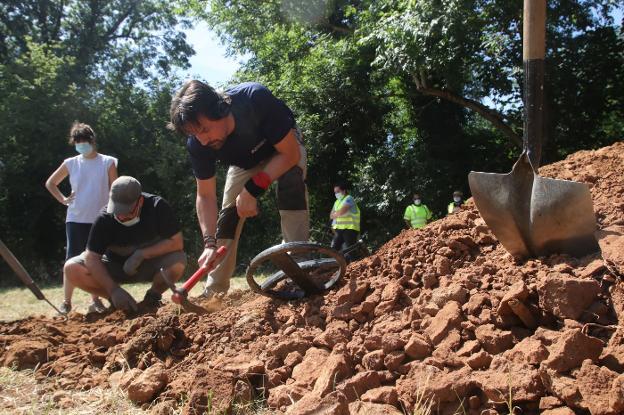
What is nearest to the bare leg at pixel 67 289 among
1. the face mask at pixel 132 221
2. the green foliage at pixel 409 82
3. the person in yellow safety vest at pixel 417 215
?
the face mask at pixel 132 221

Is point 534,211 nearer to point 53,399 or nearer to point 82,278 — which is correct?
point 53,399

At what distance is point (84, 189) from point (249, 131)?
2267mm

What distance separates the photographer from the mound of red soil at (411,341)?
191cm

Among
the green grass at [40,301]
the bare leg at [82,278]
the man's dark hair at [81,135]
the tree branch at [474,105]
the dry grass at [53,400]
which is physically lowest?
the green grass at [40,301]

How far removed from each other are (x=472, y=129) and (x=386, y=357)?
11143mm

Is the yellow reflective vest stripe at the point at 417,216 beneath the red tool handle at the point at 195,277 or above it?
beneath

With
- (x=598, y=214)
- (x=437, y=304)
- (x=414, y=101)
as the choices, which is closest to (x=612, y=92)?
(x=414, y=101)

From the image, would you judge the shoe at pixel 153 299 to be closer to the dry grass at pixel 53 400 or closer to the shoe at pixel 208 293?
the shoe at pixel 208 293

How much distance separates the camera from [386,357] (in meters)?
2.23

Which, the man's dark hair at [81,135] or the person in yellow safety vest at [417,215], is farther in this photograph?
the person in yellow safety vest at [417,215]

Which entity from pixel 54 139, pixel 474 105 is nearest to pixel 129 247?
pixel 474 105

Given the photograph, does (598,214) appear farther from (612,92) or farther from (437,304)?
(612,92)

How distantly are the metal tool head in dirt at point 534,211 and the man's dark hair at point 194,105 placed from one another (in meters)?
1.44

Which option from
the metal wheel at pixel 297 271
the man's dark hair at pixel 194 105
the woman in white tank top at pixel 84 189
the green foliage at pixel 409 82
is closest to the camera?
the metal wheel at pixel 297 271
